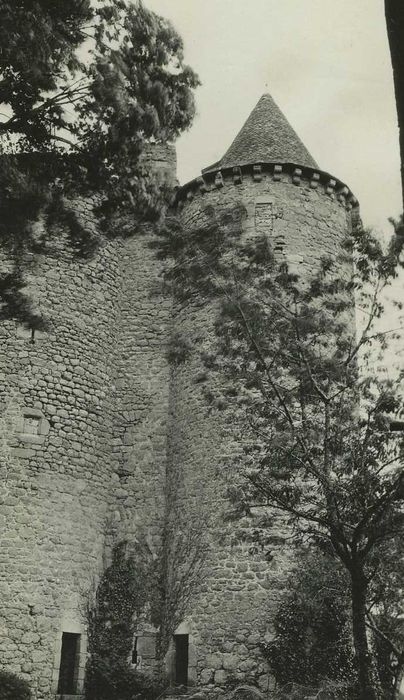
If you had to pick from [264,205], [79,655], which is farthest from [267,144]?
[79,655]

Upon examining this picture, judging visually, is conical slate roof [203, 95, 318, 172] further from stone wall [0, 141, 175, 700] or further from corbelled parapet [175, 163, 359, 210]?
stone wall [0, 141, 175, 700]

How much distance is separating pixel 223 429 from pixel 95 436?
2973 millimetres

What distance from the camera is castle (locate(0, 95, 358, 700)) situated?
1337 cm

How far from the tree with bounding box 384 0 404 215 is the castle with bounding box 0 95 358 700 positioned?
34.7ft

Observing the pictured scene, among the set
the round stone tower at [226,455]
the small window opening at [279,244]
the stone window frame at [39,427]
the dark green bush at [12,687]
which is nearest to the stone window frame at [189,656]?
the round stone tower at [226,455]

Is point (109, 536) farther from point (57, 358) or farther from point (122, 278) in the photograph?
point (122, 278)

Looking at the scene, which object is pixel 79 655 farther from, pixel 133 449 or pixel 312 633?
pixel 312 633

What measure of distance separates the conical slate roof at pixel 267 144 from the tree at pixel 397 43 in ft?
46.7

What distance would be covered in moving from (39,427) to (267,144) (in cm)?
819

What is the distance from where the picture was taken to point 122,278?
58.6ft

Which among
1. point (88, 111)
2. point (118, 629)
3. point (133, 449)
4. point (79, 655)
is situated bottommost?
point (79, 655)

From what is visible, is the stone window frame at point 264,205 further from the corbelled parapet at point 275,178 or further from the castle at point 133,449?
the corbelled parapet at point 275,178

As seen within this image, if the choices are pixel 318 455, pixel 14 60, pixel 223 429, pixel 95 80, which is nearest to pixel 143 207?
pixel 95 80

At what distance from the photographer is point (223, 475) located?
14188mm
